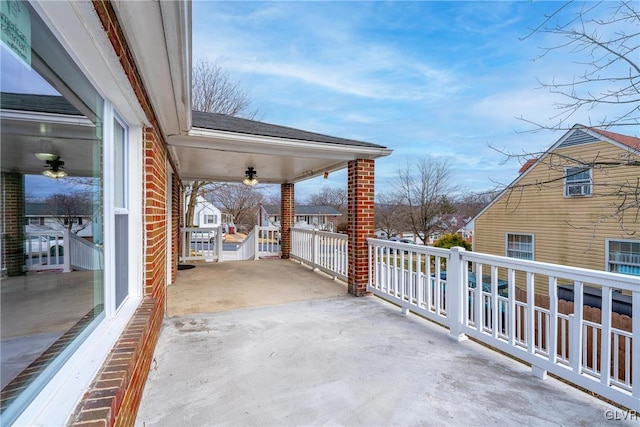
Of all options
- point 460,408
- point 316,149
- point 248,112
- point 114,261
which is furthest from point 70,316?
point 248,112

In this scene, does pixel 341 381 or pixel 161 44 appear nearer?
pixel 161 44

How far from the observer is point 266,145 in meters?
4.61

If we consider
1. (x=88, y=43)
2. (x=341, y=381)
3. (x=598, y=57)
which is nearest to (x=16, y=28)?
(x=88, y=43)

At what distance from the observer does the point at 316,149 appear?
16.1 feet

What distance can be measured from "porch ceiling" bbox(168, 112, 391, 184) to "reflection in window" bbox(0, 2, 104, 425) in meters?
2.47

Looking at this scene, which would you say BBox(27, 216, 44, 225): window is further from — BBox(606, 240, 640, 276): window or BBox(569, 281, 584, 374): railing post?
BBox(606, 240, 640, 276): window

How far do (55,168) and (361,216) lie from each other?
4215mm

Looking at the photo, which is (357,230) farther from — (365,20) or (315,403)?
(365,20)

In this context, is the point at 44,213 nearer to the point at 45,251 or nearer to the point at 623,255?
the point at 45,251

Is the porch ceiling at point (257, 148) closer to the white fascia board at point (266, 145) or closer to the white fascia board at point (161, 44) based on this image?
the white fascia board at point (266, 145)

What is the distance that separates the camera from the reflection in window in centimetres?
101

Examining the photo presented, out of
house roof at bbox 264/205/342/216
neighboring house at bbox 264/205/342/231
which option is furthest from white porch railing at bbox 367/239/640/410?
house roof at bbox 264/205/342/216

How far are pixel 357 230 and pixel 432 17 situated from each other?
4.79 m

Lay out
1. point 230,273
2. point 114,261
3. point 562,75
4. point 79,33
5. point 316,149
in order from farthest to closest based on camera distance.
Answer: point 230,273
point 316,149
point 562,75
point 114,261
point 79,33
